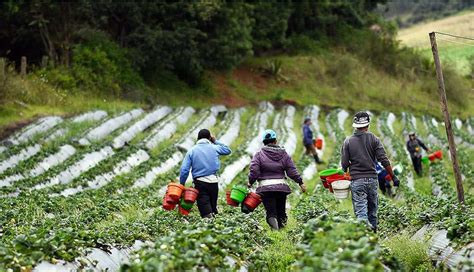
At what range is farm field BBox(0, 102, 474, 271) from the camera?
672 centimetres

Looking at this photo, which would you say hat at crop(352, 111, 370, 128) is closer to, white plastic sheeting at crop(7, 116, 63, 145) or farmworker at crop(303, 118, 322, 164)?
farmworker at crop(303, 118, 322, 164)

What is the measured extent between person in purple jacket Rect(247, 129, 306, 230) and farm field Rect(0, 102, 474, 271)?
1.66 ft

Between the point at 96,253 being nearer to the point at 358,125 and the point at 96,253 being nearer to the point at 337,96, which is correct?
the point at 358,125

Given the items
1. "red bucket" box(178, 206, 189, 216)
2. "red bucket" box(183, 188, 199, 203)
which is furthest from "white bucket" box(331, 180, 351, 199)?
"red bucket" box(178, 206, 189, 216)

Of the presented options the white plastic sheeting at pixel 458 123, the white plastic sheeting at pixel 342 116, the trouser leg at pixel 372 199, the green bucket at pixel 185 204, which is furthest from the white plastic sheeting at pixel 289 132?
the trouser leg at pixel 372 199

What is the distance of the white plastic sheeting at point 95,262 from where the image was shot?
7005 mm

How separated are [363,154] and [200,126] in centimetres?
2031

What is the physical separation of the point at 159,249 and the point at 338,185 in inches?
163

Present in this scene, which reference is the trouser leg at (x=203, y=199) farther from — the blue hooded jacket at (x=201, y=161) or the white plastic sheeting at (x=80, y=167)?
the white plastic sheeting at (x=80, y=167)

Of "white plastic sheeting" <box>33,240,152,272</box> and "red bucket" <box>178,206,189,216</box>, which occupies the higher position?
"white plastic sheeting" <box>33,240,152,272</box>

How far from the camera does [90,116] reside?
2773cm

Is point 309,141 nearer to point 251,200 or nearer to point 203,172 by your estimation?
point 251,200

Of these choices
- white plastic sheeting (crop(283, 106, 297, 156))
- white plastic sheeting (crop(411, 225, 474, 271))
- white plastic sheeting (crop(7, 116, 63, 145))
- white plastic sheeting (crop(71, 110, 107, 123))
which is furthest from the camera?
white plastic sheeting (crop(71, 110, 107, 123))

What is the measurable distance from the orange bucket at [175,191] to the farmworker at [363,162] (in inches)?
112
